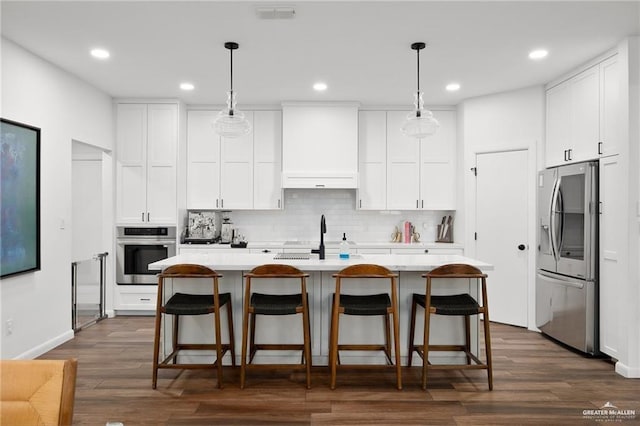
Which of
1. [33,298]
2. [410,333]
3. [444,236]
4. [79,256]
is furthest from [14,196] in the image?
[444,236]

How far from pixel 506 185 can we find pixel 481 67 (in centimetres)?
150

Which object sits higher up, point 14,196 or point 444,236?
point 14,196

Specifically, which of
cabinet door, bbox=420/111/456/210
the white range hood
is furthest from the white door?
the white range hood

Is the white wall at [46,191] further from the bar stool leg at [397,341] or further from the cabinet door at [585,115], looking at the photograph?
the cabinet door at [585,115]

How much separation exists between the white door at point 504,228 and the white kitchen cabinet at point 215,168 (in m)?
3.00

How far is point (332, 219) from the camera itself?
6277 millimetres

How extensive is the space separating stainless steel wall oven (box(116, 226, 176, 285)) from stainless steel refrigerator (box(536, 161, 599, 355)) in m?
4.33

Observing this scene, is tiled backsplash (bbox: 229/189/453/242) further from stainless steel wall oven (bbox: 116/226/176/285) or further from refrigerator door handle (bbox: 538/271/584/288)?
refrigerator door handle (bbox: 538/271/584/288)

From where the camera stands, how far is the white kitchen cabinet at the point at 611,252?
3.74 m

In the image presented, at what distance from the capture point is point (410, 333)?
11.9 ft

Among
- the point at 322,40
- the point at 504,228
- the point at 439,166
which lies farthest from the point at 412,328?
the point at 439,166

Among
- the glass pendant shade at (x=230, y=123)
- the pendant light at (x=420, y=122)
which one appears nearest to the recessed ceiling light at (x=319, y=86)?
the pendant light at (x=420, y=122)

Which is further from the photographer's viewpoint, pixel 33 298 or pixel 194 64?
pixel 194 64

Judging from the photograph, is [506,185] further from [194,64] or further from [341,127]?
[194,64]
